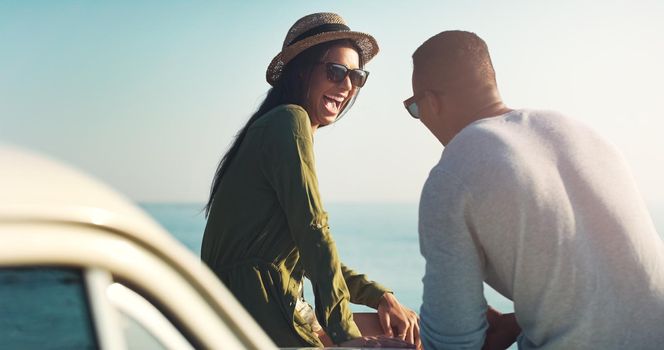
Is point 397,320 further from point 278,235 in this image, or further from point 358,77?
point 358,77

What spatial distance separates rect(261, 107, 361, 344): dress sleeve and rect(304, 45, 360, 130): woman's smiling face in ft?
1.71

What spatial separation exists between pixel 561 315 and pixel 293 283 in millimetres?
1534

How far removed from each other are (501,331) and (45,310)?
1.93m

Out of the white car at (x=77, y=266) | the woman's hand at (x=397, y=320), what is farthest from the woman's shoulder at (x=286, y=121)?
the white car at (x=77, y=266)

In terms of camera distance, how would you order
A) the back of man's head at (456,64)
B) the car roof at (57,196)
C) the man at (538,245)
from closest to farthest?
the car roof at (57,196) < the man at (538,245) < the back of man's head at (456,64)

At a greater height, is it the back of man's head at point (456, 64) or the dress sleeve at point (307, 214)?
the back of man's head at point (456, 64)

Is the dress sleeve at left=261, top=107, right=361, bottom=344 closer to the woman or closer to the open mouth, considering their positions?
the woman

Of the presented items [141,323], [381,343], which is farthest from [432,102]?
[141,323]

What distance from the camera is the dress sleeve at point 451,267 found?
2.33 m

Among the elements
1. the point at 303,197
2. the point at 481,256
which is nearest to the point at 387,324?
the point at 303,197

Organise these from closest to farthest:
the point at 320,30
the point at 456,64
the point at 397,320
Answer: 1. the point at 456,64
2. the point at 397,320
3. the point at 320,30

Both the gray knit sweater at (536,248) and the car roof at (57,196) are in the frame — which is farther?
the gray knit sweater at (536,248)

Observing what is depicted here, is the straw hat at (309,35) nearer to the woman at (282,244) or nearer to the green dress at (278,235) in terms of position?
the woman at (282,244)

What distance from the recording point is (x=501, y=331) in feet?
8.44
